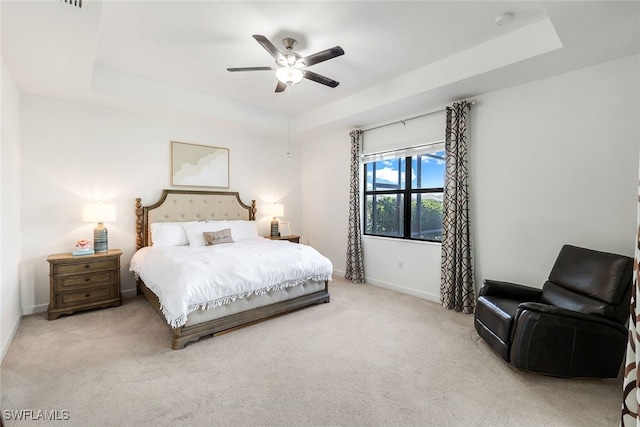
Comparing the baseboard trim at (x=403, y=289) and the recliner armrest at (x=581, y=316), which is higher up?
the recliner armrest at (x=581, y=316)

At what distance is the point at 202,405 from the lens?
1.91 meters

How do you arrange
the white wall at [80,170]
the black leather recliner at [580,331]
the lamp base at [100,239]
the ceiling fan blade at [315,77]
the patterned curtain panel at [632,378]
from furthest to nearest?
the lamp base at [100,239] → the white wall at [80,170] → the ceiling fan blade at [315,77] → the black leather recliner at [580,331] → the patterned curtain panel at [632,378]

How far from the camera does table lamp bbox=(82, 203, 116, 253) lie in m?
3.58

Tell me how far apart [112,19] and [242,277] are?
2.61 metres

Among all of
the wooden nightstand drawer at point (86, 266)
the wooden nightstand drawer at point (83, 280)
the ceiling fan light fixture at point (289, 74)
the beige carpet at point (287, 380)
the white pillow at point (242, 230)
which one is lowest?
the beige carpet at point (287, 380)

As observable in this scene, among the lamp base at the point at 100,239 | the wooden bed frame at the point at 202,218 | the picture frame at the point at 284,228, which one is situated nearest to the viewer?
the wooden bed frame at the point at 202,218

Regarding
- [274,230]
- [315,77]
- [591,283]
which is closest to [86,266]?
[274,230]

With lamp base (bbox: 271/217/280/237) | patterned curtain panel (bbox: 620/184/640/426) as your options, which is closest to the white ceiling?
patterned curtain panel (bbox: 620/184/640/426)

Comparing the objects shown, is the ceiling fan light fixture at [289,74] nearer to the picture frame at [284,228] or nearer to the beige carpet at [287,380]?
the beige carpet at [287,380]

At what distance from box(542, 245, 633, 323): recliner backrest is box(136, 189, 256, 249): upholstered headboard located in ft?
14.4

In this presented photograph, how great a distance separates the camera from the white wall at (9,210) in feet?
8.66

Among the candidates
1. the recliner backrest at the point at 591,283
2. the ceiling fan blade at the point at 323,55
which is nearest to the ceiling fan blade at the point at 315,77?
the ceiling fan blade at the point at 323,55

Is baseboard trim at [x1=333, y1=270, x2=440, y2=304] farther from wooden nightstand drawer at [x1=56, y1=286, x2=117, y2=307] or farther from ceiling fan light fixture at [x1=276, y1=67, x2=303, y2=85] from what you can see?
wooden nightstand drawer at [x1=56, y1=286, x2=117, y2=307]

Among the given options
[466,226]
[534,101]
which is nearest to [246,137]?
[466,226]
